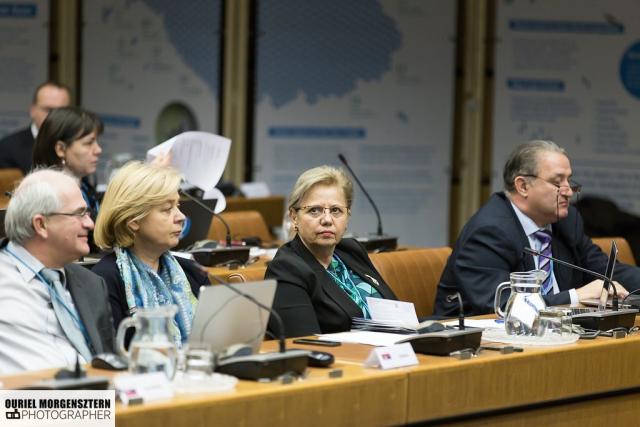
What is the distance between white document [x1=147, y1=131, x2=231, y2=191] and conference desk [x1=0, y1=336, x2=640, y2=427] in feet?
7.61

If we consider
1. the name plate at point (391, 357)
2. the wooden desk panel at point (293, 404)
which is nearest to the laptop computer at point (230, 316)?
the wooden desk panel at point (293, 404)

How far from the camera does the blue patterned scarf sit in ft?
11.7

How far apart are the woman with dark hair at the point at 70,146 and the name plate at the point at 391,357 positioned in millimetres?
3070

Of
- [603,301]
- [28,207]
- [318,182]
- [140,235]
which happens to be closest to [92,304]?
[28,207]

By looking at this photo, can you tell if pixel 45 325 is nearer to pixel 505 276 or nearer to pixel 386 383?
pixel 386 383

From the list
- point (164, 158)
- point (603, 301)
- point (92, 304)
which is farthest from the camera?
point (164, 158)

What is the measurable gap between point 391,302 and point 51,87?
438 centimetres

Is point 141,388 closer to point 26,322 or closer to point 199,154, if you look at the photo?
point 26,322

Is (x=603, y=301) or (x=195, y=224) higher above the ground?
(x=195, y=224)

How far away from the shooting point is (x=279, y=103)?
902 centimetres

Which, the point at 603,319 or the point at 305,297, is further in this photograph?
the point at 305,297

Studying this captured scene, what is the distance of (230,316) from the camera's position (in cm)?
283

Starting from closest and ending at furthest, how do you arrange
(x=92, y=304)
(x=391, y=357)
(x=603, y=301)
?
(x=391, y=357) → (x=92, y=304) → (x=603, y=301)

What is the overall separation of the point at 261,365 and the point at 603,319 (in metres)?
1.36
